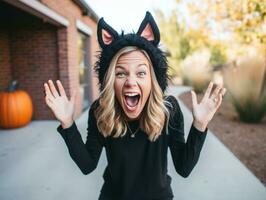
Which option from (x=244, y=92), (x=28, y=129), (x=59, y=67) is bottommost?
(x=28, y=129)

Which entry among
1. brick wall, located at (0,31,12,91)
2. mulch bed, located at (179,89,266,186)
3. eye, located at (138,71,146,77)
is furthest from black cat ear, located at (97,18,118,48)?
brick wall, located at (0,31,12,91)

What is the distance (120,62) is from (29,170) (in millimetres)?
3164

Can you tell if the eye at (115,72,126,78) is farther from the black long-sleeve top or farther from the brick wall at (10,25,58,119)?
the brick wall at (10,25,58,119)

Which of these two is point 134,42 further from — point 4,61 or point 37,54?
point 4,61

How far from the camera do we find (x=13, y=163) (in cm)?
452

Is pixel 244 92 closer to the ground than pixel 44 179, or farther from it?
farther from it

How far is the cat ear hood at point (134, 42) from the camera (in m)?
1.67

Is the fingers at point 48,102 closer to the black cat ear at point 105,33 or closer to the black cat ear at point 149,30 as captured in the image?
the black cat ear at point 105,33

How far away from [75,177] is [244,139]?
353 cm

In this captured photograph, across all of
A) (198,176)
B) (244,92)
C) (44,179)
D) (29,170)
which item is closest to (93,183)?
(44,179)

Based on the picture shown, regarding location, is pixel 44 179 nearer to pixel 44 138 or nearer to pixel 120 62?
pixel 44 138

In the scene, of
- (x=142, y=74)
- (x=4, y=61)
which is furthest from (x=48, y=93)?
(x=4, y=61)

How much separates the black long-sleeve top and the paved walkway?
1.84m

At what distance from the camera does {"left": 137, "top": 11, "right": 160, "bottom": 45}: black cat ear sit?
1.70 metres
